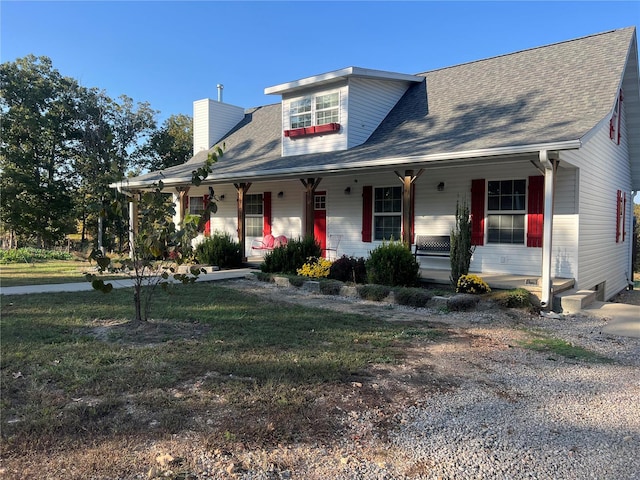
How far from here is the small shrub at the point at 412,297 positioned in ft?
23.8

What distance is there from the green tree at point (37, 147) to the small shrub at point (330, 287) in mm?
18687

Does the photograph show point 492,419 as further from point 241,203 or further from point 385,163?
point 241,203

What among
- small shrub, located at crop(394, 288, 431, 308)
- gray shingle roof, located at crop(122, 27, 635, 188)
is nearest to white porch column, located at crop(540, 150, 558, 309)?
gray shingle roof, located at crop(122, 27, 635, 188)

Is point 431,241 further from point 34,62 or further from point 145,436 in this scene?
point 34,62

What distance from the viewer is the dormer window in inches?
464

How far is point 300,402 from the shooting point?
3.11 m

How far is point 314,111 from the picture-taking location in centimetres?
1220

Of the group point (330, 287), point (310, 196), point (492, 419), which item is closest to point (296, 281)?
point (330, 287)

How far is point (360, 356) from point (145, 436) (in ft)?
7.13

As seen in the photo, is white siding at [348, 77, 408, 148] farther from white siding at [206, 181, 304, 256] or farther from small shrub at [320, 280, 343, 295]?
small shrub at [320, 280, 343, 295]

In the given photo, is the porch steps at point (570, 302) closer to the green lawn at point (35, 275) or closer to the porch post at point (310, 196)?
the porch post at point (310, 196)

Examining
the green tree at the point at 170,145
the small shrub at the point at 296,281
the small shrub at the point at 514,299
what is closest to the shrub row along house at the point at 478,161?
the small shrub at the point at 514,299

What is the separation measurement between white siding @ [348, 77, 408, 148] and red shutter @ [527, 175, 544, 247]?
14.8 feet

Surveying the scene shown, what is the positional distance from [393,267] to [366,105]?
5387 millimetres
